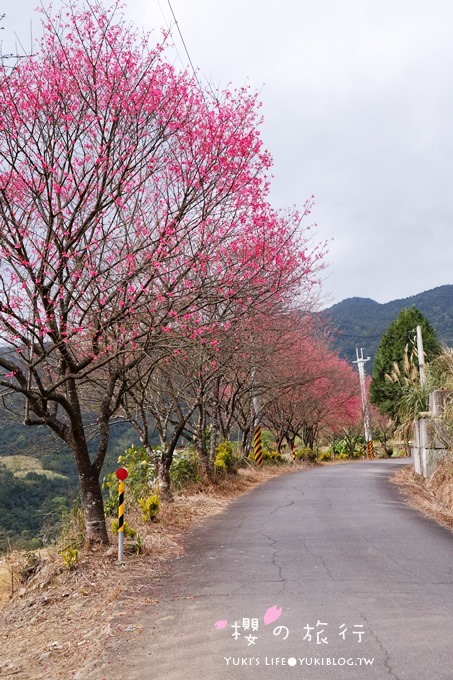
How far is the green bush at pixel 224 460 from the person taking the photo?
19016 millimetres

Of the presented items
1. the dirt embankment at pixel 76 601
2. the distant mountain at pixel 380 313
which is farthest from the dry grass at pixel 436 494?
the distant mountain at pixel 380 313

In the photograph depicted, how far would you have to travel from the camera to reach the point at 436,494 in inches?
605

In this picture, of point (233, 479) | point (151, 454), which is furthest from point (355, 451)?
point (151, 454)

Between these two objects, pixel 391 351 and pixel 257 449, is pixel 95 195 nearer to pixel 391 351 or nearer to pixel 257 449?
pixel 257 449

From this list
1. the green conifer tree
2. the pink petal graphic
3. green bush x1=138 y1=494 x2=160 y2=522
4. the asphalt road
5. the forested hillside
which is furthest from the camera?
the green conifer tree

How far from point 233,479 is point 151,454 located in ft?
16.6

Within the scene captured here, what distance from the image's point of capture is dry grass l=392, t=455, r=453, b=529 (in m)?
12.5

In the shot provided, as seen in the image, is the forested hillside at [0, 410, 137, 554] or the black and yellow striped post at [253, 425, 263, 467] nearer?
the forested hillside at [0, 410, 137, 554]

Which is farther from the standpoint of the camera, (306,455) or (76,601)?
(306,455)

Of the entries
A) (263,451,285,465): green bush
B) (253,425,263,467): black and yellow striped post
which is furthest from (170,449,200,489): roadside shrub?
(263,451,285,465): green bush

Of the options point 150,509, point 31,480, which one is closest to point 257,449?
point 31,480

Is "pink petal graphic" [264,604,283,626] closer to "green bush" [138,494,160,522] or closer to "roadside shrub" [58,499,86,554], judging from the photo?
"roadside shrub" [58,499,86,554]

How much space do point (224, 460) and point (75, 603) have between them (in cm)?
1259

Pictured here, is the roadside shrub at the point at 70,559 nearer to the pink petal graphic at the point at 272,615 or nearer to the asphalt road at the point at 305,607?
the asphalt road at the point at 305,607
